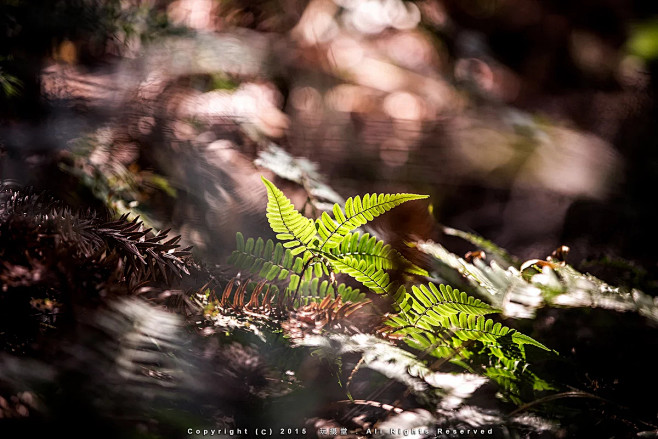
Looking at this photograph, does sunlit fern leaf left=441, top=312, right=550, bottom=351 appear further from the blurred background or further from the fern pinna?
the blurred background

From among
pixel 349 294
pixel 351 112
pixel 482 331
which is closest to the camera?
pixel 482 331

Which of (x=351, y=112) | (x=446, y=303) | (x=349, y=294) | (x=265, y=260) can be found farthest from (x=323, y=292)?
(x=351, y=112)

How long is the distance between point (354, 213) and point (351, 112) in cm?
185

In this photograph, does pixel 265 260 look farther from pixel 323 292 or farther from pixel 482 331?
pixel 482 331

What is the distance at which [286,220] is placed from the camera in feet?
3.04

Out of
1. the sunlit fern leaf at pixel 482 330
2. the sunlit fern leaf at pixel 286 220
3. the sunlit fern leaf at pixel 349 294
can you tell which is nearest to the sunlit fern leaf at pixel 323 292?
the sunlit fern leaf at pixel 349 294

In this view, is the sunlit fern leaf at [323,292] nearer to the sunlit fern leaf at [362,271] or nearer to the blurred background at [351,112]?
the sunlit fern leaf at [362,271]

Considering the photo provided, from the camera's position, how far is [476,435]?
32.9 inches

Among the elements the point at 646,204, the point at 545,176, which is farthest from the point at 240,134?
the point at 646,204

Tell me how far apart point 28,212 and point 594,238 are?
7.07ft

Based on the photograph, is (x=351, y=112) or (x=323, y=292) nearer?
(x=323, y=292)

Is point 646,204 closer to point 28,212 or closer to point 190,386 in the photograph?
point 190,386

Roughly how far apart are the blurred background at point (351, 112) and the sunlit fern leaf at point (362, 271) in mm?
419

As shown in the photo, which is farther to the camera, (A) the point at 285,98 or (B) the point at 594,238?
(A) the point at 285,98
